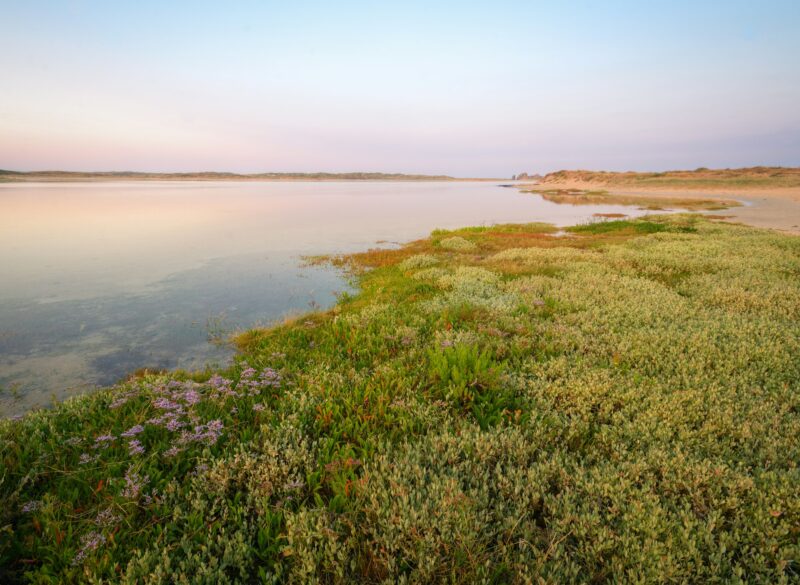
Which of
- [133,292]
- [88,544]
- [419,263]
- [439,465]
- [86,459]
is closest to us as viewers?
[88,544]

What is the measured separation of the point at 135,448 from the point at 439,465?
366 centimetres

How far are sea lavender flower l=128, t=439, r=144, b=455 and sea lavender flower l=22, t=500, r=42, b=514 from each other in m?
0.85

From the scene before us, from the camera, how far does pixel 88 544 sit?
3.38 meters

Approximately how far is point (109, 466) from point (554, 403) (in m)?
5.93

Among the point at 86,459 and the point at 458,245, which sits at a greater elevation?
the point at 458,245

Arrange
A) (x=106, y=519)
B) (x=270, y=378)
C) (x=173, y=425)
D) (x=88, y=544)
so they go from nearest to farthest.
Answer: (x=88, y=544)
(x=106, y=519)
(x=173, y=425)
(x=270, y=378)

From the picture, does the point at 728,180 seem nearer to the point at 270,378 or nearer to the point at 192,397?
the point at 270,378

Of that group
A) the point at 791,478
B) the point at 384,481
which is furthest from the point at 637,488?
the point at 384,481

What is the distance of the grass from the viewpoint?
3330 mm

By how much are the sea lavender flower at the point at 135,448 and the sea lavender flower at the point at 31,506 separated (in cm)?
85

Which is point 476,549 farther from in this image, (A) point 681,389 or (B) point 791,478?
(A) point 681,389

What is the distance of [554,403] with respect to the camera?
19.2 ft

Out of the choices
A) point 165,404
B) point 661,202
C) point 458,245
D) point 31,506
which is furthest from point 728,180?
point 31,506

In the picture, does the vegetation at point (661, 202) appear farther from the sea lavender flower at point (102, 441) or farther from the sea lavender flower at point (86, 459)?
the sea lavender flower at point (86, 459)
